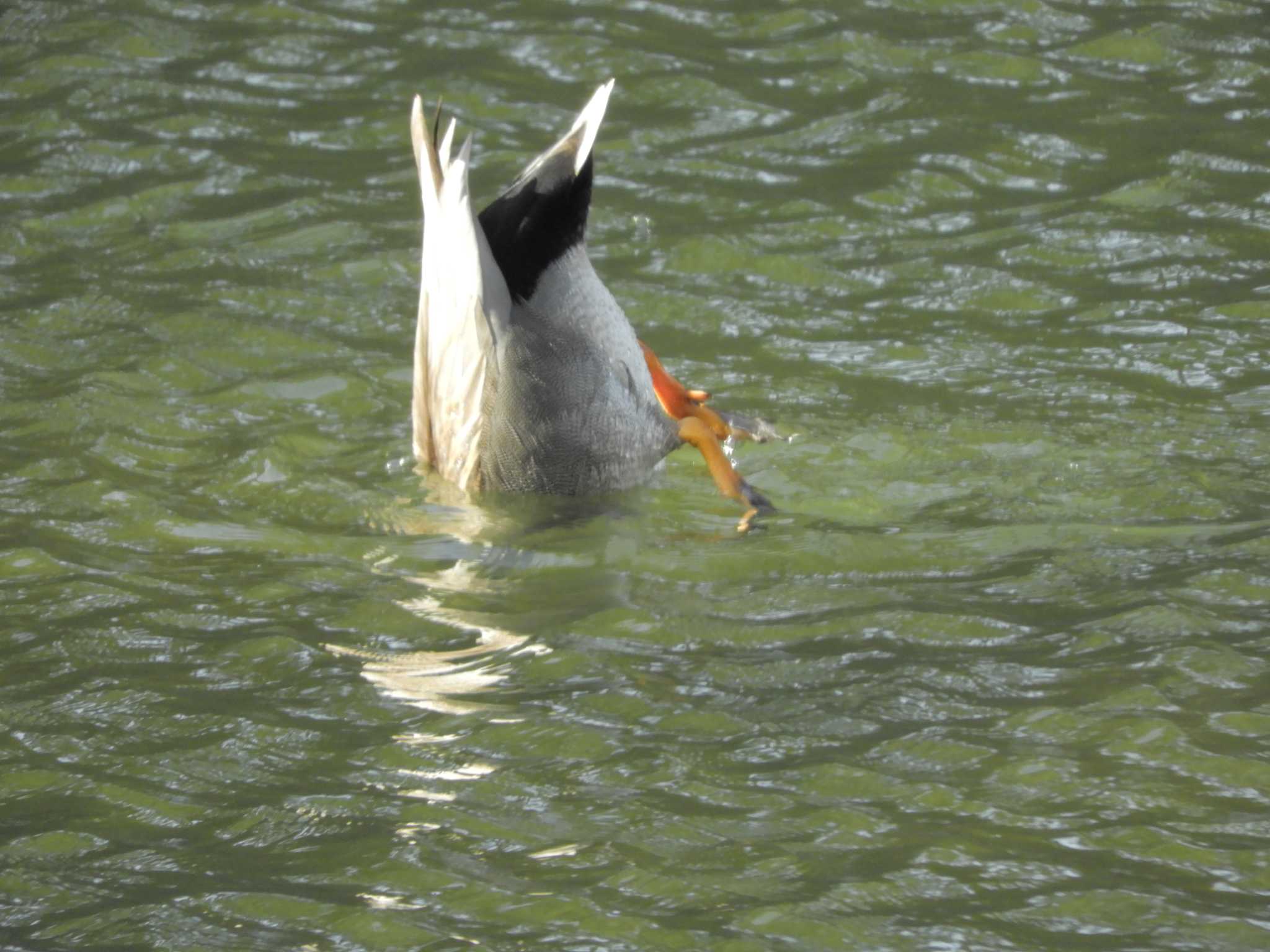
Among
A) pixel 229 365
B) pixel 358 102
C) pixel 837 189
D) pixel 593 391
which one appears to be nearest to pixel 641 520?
pixel 593 391

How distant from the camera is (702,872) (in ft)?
11.6

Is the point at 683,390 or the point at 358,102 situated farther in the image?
the point at 358,102

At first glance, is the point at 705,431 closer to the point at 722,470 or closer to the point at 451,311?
the point at 722,470

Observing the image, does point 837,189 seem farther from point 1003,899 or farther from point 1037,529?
point 1003,899

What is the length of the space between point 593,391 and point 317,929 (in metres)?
2.31

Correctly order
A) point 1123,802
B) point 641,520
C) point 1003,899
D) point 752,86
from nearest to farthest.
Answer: point 1003,899 < point 1123,802 < point 641,520 < point 752,86

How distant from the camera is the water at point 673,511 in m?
3.57

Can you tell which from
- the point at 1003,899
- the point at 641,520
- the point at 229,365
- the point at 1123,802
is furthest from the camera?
the point at 229,365

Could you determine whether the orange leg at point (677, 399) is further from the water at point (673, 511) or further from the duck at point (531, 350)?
the water at point (673, 511)

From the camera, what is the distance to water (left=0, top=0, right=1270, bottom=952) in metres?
3.57

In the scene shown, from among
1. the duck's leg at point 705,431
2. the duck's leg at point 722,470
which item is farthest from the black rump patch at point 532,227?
the duck's leg at point 722,470

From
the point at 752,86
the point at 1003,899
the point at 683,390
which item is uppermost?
the point at 752,86

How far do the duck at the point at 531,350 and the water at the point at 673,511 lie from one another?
187 millimetres

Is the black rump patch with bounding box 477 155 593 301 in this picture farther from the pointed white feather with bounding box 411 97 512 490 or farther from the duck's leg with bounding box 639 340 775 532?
the duck's leg with bounding box 639 340 775 532
